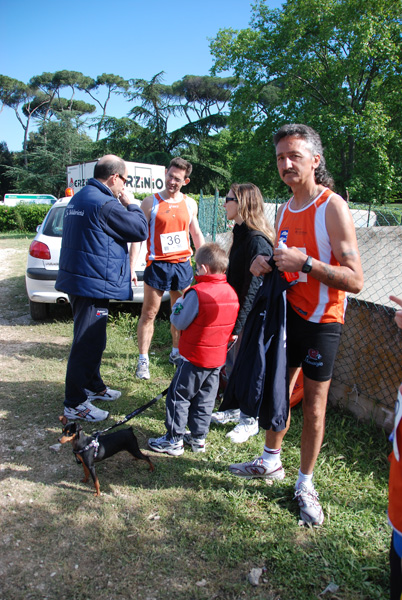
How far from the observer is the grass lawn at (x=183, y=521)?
1.87 metres

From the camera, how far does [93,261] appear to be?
302 cm

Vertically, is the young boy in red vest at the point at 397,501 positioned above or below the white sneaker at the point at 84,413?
above

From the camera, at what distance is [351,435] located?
314cm

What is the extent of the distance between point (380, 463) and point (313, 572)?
1.15 meters

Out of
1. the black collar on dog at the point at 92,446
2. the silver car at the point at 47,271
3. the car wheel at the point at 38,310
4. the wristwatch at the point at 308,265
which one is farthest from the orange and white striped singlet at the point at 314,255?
the car wheel at the point at 38,310

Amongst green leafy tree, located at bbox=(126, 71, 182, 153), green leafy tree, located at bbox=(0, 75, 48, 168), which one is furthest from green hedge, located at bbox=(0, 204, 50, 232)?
green leafy tree, located at bbox=(0, 75, 48, 168)

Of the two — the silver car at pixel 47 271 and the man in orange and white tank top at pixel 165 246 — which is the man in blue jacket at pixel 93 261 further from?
the silver car at pixel 47 271

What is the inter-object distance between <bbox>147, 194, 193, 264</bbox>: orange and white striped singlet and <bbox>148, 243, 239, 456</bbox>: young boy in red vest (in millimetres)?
1189

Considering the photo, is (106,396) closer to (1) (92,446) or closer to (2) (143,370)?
(2) (143,370)

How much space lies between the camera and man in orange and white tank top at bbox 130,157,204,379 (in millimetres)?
3889

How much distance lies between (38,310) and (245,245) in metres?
3.91

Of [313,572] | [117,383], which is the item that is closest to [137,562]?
[313,572]

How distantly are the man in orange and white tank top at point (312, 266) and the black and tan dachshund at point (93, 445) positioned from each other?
3.50 feet

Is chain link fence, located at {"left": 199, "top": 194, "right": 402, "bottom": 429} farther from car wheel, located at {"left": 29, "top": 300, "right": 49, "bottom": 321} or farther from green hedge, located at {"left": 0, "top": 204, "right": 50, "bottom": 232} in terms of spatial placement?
green hedge, located at {"left": 0, "top": 204, "right": 50, "bottom": 232}
